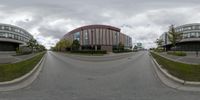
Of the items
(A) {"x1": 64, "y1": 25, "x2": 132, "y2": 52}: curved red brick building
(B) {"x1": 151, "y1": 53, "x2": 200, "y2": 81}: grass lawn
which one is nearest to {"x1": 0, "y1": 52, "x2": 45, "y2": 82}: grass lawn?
(B) {"x1": 151, "y1": 53, "x2": 200, "y2": 81}: grass lawn

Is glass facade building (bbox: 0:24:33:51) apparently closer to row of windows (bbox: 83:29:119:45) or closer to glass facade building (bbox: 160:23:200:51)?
row of windows (bbox: 83:29:119:45)

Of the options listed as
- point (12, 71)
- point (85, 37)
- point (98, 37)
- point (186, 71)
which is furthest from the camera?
point (85, 37)

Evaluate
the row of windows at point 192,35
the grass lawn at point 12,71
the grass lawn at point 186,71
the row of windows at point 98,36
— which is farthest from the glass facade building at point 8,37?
the row of windows at point 192,35

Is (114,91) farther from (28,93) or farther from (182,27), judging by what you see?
(182,27)

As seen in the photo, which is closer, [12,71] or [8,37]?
[12,71]

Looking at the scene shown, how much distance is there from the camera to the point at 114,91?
6.86 m

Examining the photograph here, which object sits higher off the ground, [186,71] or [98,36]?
[98,36]

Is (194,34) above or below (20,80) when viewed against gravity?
above

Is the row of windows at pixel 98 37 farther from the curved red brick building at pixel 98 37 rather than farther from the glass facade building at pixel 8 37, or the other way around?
the glass facade building at pixel 8 37

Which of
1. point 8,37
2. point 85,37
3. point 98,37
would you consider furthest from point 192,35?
point 8,37

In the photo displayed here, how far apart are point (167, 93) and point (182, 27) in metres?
90.5

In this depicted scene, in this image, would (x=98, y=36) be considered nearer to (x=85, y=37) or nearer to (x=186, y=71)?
(x=85, y=37)

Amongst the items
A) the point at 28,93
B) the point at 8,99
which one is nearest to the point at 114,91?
the point at 28,93

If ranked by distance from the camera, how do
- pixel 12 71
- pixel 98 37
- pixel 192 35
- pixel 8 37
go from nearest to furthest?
pixel 12 71
pixel 8 37
pixel 192 35
pixel 98 37
